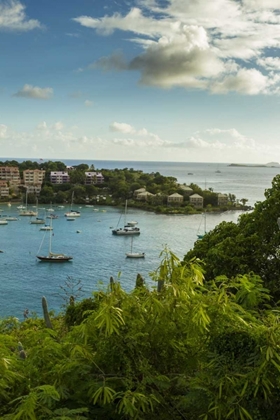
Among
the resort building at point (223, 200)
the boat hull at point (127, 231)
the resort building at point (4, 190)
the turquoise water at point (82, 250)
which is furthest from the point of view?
the resort building at point (4, 190)

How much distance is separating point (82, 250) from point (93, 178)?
29851 mm

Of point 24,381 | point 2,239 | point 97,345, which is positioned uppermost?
point 97,345

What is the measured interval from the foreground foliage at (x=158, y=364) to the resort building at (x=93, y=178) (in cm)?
5264

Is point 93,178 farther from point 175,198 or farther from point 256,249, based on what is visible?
point 256,249

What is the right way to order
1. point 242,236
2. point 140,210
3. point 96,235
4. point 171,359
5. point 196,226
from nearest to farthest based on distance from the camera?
point 171,359
point 242,236
point 96,235
point 196,226
point 140,210

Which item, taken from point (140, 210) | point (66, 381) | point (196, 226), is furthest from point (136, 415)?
point (140, 210)

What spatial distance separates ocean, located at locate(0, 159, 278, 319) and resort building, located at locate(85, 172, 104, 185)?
40.3ft

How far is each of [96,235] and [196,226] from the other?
8.51m

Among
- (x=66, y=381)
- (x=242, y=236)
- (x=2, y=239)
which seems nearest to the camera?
(x=66, y=381)

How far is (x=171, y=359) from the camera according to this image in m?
2.36

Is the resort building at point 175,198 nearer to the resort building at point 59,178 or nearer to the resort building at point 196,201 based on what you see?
the resort building at point 196,201

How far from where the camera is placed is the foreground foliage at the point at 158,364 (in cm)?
188

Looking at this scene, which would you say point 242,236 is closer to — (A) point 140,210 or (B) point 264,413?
(B) point 264,413

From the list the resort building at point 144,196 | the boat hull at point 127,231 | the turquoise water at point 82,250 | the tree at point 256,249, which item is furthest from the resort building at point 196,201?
the tree at point 256,249
